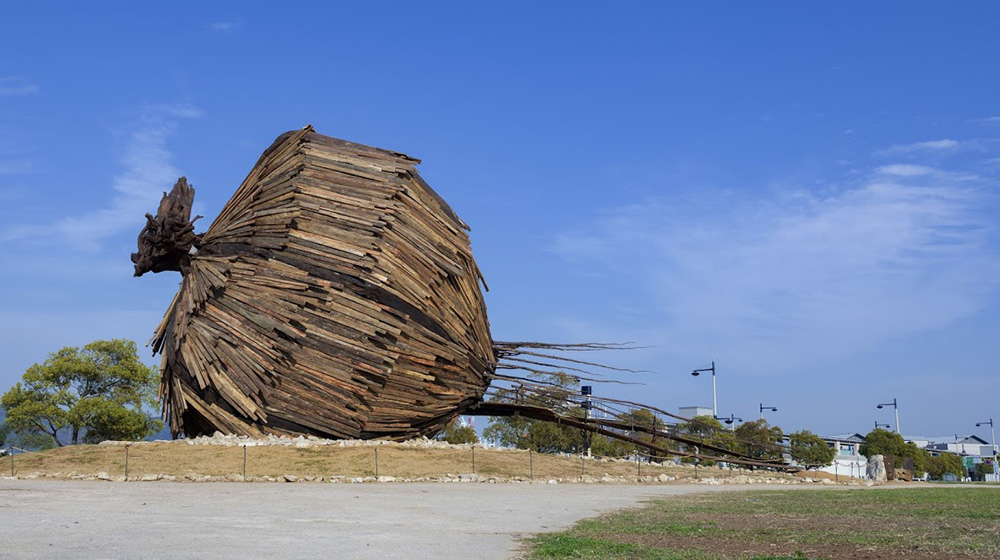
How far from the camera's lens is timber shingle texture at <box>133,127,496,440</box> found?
2148 centimetres

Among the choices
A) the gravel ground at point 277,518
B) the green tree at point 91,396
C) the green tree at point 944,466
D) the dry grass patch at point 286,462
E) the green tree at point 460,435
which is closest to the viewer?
the gravel ground at point 277,518

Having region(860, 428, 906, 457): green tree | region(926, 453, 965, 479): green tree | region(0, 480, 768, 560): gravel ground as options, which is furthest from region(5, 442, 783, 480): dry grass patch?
region(926, 453, 965, 479): green tree

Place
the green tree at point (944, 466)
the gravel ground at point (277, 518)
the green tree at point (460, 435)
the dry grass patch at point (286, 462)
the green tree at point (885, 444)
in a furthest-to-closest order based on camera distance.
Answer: the green tree at point (944, 466)
the green tree at point (885, 444)
the green tree at point (460, 435)
the dry grass patch at point (286, 462)
the gravel ground at point (277, 518)

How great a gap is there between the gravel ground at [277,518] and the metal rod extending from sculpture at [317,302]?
4.54m

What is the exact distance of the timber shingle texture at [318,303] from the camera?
21484 mm

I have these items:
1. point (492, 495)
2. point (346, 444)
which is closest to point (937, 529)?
point (492, 495)

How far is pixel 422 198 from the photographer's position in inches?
936

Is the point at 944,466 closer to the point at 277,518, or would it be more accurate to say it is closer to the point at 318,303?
the point at 318,303

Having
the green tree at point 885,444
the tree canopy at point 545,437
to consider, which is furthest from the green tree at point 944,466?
the tree canopy at point 545,437

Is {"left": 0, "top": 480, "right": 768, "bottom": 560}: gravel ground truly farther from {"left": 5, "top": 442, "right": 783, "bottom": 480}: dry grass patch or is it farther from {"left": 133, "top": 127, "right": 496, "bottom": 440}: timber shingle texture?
{"left": 133, "top": 127, "right": 496, "bottom": 440}: timber shingle texture

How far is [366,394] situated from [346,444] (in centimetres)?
131

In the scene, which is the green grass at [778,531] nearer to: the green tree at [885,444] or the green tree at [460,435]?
the green tree at [460,435]

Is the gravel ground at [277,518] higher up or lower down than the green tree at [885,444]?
higher up

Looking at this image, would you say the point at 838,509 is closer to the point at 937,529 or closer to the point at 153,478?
the point at 937,529
